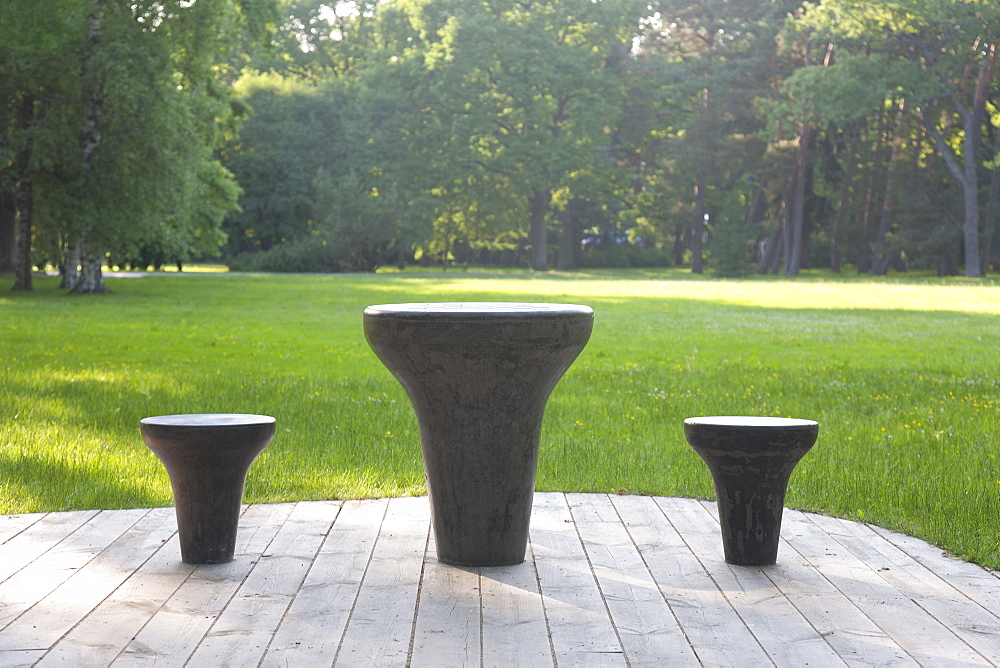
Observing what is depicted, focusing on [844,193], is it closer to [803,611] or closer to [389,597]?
[803,611]

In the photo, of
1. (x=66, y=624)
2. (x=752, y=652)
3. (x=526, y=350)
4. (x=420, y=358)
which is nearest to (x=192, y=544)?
(x=66, y=624)

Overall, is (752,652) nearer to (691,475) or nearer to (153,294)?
(691,475)

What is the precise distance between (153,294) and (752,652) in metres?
28.7

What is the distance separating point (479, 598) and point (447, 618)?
277mm

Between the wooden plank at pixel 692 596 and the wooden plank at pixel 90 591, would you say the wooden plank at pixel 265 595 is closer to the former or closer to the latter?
the wooden plank at pixel 90 591

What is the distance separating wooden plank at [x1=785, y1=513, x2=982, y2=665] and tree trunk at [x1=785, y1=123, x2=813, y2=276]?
1996 inches

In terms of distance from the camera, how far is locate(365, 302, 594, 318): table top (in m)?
4.19

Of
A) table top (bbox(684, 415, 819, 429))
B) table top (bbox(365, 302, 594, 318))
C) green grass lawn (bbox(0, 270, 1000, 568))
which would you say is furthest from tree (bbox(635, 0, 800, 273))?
table top (bbox(365, 302, 594, 318))

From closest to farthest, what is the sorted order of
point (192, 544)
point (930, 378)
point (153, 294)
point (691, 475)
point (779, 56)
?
point (192, 544) < point (691, 475) < point (930, 378) < point (153, 294) < point (779, 56)

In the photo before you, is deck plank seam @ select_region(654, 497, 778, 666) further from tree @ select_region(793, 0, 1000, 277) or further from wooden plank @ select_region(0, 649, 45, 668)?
tree @ select_region(793, 0, 1000, 277)

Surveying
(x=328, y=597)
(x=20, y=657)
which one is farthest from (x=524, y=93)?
(x=20, y=657)

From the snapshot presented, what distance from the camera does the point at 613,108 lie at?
57.0m

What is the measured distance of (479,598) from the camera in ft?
13.3

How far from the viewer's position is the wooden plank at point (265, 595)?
3432 mm
